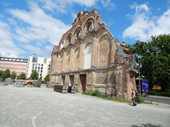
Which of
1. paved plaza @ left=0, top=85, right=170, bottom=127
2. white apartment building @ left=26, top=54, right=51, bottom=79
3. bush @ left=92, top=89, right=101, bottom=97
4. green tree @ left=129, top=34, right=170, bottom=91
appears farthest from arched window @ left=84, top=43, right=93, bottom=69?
white apartment building @ left=26, top=54, right=51, bottom=79

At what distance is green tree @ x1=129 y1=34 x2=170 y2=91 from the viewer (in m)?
23.8

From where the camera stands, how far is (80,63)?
67.1 feet

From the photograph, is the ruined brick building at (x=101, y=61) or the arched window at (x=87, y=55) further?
the arched window at (x=87, y=55)

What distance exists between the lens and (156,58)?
25016 millimetres

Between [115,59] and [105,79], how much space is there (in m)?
3.03

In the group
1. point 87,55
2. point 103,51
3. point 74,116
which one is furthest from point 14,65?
point 74,116

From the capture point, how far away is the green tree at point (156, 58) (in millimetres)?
23797

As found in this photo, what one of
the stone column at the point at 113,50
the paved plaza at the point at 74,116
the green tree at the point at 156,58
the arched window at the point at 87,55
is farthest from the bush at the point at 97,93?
the green tree at the point at 156,58

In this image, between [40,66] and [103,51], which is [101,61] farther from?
[40,66]

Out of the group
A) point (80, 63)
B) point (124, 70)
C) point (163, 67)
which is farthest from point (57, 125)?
point (163, 67)

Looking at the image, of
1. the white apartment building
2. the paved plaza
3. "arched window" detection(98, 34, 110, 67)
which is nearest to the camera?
the paved plaza

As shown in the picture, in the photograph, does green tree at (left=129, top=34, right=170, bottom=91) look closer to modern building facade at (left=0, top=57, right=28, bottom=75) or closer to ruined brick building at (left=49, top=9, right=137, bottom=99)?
ruined brick building at (left=49, top=9, right=137, bottom=99)

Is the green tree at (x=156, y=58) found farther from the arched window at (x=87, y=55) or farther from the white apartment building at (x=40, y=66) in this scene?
the white apartment building at (x=40, y=66)

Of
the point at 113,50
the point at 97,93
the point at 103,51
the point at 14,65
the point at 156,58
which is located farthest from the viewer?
the point at 14,65
